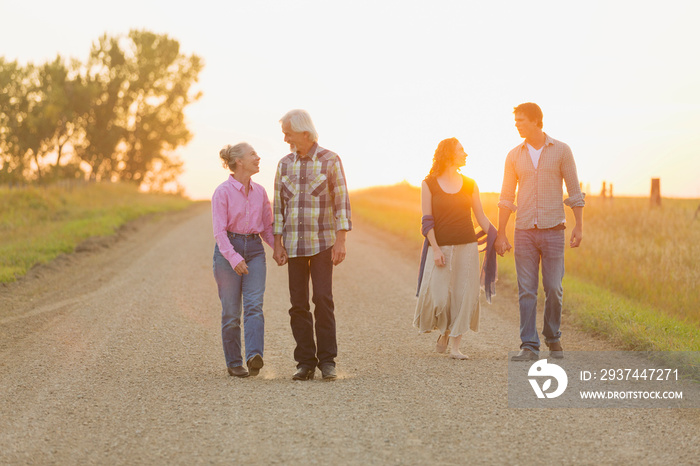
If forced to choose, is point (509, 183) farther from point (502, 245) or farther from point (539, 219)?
point (502, 245)

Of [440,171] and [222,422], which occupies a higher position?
[440,171]

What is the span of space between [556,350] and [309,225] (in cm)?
282

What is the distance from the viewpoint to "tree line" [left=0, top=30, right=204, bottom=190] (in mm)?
47625

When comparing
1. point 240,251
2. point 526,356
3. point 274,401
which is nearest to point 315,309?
point 240,251

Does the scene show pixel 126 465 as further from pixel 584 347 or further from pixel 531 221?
pixel 584 347

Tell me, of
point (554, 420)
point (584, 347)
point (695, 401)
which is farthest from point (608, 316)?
point (554, 420)

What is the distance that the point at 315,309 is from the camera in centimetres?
601

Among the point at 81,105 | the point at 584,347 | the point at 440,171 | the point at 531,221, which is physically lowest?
the point at 584,347

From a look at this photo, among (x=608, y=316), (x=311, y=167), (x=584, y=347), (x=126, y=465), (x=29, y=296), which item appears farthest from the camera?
(x=29, y=296)

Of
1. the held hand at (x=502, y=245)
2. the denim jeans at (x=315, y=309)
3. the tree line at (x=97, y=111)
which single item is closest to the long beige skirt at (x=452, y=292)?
the held hand at (x=502, y=245)

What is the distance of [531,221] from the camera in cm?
663

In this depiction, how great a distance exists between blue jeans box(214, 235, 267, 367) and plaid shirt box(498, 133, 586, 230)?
2557 millimetres

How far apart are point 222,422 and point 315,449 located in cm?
86

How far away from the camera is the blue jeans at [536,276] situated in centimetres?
663
